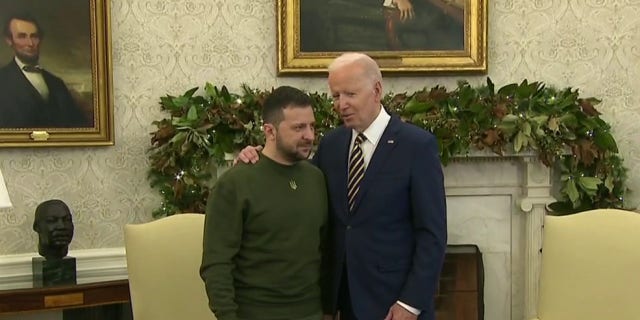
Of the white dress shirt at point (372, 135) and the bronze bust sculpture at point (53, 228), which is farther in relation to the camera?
the bronze bust sculpture at point (53, 228)

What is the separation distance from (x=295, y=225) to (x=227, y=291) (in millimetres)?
278

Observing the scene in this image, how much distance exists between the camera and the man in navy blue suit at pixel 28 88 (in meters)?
3.68

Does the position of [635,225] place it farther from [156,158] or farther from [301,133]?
[156,158]

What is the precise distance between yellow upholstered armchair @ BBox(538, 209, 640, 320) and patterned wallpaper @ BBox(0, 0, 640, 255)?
1413mm

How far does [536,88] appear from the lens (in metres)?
3.99

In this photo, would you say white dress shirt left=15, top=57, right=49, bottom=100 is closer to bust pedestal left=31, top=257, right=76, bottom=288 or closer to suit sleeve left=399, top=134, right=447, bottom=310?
bust pedestal left=31, top=257, right=76, bottom=288

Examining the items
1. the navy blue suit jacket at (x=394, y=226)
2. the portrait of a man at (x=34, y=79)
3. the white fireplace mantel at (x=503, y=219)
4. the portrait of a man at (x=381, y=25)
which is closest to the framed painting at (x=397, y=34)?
the portrait of a man at (x=381, y=25)

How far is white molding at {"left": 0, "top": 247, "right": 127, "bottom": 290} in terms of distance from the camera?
12.2 ft

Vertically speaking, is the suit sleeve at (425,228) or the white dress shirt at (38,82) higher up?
the white dress shirt at (38,82)

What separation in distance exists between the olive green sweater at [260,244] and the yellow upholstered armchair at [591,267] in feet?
3.64

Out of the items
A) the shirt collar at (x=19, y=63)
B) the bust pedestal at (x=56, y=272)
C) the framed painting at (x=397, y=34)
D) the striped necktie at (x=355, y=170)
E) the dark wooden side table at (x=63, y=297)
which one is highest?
the framed painting at (x=397, y=34)

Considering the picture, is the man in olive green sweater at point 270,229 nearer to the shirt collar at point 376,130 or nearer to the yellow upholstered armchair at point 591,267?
the shirt collar at point 376,130

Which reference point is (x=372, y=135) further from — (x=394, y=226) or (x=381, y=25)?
(x=381, y=25)

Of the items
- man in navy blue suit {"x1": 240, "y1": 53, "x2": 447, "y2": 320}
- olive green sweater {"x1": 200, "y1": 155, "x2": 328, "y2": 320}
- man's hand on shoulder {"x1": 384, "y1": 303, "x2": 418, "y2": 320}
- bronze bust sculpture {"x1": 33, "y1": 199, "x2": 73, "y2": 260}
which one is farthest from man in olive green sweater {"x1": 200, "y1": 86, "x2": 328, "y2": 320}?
bronze bust sculpture {"x1": 33, "y1": 199, "x2": 73, "y2": 260}
